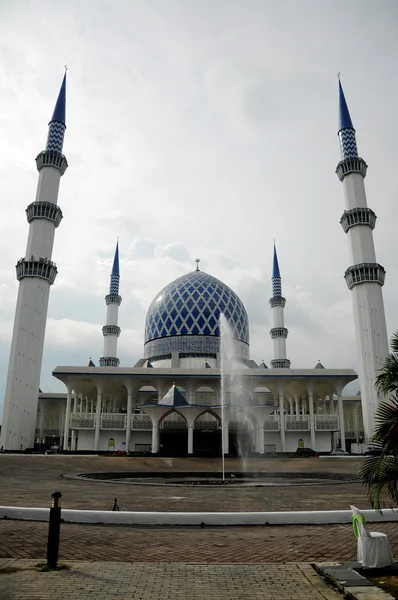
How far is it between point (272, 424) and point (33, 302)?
856 inches

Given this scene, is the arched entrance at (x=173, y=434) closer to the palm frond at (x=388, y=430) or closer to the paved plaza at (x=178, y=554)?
the paved plaza at (x=178, y=554)

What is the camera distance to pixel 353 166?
40031 mm

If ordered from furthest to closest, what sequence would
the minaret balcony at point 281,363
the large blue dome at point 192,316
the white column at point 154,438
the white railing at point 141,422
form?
the minaret balcony at point 281,363, the large blue dome at point 192,316, the white railing at point 141,422, the white column at point 154,438

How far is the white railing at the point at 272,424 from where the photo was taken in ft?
129

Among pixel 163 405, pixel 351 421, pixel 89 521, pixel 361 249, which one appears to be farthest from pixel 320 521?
pixel 351 421

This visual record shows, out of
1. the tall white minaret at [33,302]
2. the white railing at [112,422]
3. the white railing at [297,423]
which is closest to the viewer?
the tall white minaret at [33,302]

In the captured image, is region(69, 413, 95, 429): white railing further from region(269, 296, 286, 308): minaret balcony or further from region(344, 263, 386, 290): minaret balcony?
region(269, 296, 286, 308): minaret balcony

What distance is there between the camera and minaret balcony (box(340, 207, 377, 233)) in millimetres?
38656

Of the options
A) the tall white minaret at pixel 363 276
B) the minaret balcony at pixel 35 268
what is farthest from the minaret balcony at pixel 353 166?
the minaret balcony at pixel 35 268

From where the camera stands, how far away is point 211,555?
20.0 ft

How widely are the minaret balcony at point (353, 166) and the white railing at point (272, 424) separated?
2143 centimetres

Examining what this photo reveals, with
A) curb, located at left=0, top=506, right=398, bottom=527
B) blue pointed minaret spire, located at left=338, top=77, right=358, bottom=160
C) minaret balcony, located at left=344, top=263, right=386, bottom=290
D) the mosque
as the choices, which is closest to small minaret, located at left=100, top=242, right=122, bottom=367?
the mosque

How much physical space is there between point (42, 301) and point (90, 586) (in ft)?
119

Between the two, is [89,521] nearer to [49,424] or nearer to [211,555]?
[211,555]
